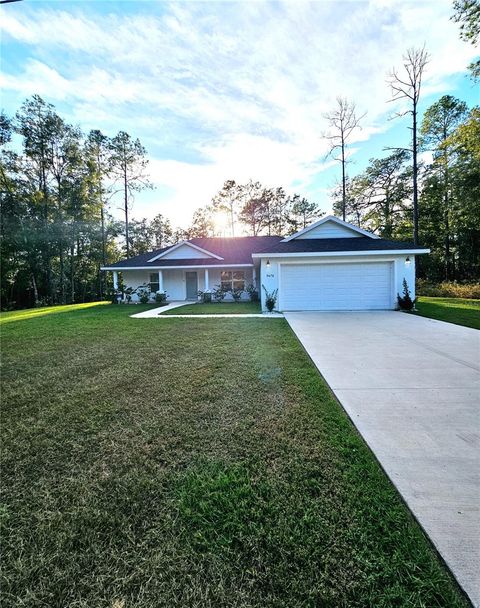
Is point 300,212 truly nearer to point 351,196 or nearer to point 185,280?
point 351,196

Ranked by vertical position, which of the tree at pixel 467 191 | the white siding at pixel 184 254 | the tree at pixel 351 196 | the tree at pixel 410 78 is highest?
the tree at pixel 410 78

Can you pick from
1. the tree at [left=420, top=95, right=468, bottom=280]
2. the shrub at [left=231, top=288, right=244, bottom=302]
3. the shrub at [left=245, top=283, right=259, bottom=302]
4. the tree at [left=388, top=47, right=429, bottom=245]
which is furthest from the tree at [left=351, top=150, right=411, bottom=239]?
the shrub at [left=231, top=288, right=244, bottom=302]

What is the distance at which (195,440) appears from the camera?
2.81 m

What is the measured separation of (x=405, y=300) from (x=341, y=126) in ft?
57.7

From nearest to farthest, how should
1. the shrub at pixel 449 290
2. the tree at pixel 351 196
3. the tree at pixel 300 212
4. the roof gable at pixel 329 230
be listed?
the roof gable at pixel 329 230, the shrub at pixel 449 290, the tree at pixel 351 196, the tree at pixel 300 212

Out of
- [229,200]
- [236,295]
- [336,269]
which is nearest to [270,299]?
[336,269]

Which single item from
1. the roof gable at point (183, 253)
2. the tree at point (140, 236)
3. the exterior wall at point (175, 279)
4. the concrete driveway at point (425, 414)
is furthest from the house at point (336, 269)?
the tree at point (140, 236)

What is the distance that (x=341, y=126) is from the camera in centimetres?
2203

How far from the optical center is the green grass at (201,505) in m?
1.45

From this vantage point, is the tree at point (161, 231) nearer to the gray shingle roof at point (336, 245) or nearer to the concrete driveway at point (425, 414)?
the gray shingle roof at point (336, 245)

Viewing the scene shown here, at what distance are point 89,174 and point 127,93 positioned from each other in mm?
19339

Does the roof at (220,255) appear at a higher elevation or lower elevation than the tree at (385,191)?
lower

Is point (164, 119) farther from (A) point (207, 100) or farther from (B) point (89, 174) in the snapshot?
(B) point (89, 174)

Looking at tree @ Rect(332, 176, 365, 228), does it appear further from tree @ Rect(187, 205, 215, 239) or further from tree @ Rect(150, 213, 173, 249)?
tree @ Rect(150, 213, 173, 249)
